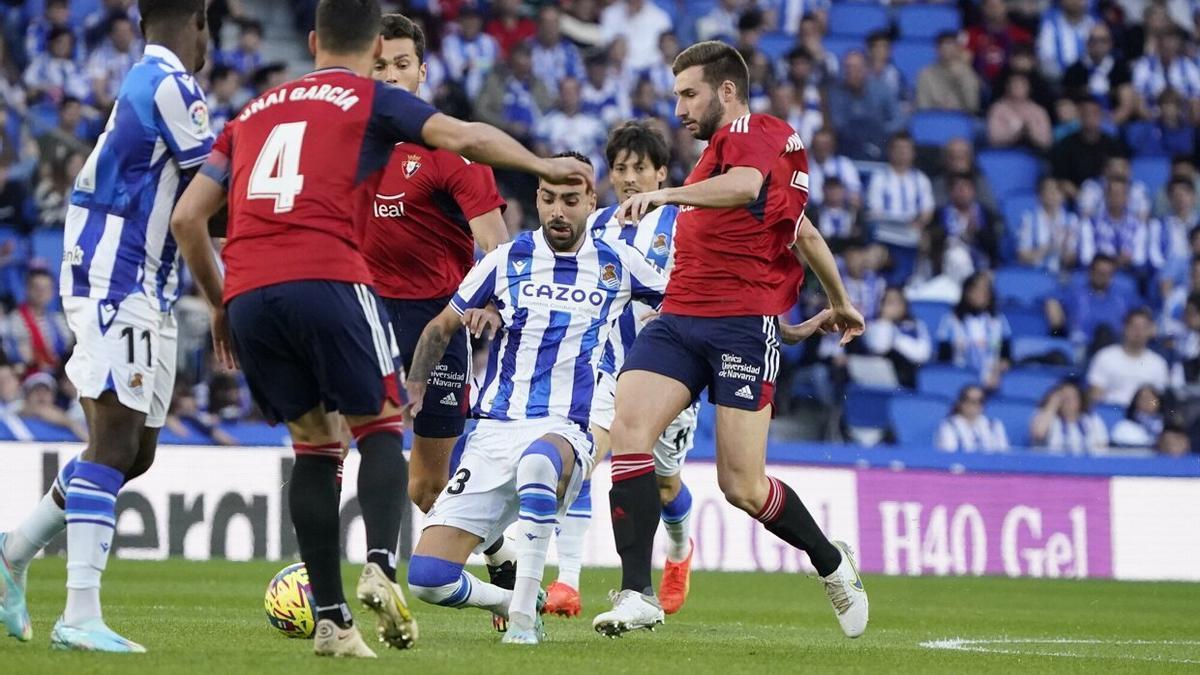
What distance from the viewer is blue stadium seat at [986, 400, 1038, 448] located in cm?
1766

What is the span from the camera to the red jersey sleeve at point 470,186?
8.89 metres

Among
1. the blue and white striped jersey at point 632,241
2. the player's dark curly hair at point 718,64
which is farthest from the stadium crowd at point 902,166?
the player's dark curly hair at point 718,64

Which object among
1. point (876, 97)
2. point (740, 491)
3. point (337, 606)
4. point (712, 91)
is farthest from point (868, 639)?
Result: point (876, 97)

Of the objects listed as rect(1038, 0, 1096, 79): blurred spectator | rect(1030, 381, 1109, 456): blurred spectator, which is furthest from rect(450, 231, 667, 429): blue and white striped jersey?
rect(1038, 0, 1096, 79): blurred spectator

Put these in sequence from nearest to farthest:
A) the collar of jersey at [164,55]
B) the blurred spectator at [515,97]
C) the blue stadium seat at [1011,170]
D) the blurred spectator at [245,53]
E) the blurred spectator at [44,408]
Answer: the collar of jersey at [164,55] → the blurred spectator at [44,408] → the blurred spectator at [245,53] → the blurred spectator at [515,97] → the blue stadium seat at [1011,170]

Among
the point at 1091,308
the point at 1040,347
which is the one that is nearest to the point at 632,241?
the point at 1040,347

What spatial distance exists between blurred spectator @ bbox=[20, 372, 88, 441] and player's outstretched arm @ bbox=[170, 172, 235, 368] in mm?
8656

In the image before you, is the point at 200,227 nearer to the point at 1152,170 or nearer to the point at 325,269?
the point at 325,269

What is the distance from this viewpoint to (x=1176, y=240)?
66.0ft

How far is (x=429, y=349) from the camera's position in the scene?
8.01 m

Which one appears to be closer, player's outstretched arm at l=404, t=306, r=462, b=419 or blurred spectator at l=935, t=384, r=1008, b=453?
player's outstretched arm at l=404, t=306, r=462, b=419

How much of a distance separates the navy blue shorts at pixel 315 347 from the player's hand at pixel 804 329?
2.90 metres

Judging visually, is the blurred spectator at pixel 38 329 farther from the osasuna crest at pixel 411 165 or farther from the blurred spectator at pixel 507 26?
the osasuna crest at pixel 411 165

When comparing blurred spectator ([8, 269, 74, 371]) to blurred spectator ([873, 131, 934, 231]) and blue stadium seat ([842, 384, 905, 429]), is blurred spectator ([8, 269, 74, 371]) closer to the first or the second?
blue stadium seat ([842, 384, 905, 429])
